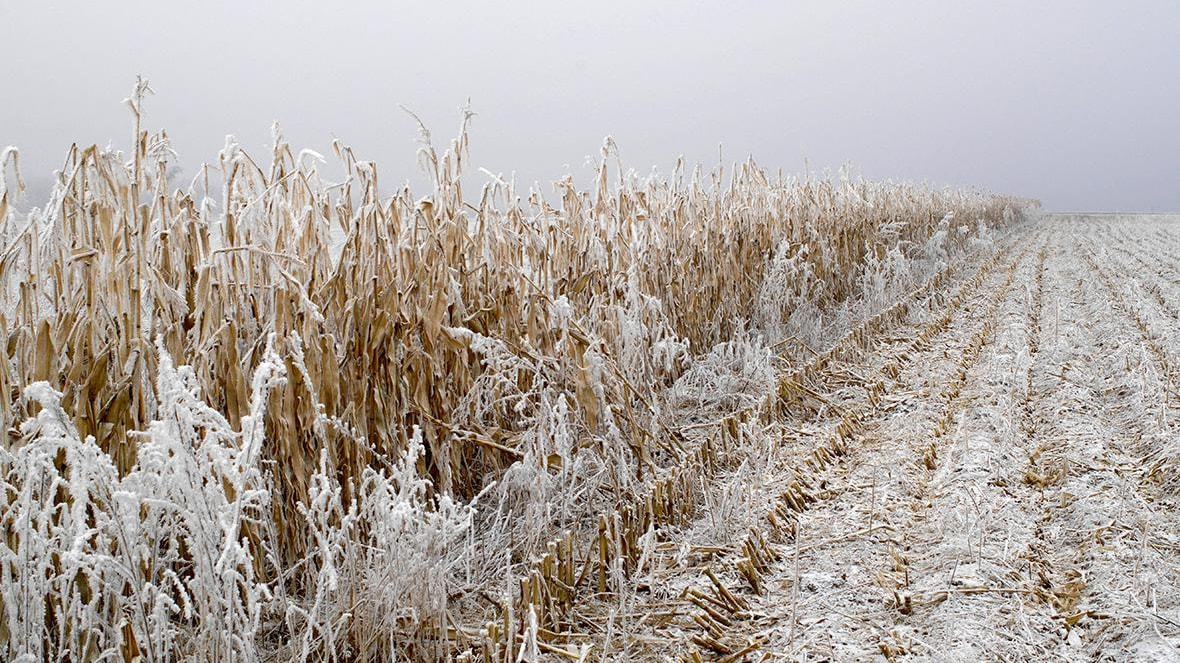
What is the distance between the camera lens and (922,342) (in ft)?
21.1

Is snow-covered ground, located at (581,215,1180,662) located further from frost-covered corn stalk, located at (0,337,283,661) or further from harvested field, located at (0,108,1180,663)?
frost-covered corn stalk, located at (0,337,283,661)

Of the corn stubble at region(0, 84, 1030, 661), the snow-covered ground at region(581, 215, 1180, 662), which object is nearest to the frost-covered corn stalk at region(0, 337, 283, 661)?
the corn stubble at region(0, 84, 1030, 661)

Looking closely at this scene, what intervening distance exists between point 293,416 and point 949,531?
92.1 inches

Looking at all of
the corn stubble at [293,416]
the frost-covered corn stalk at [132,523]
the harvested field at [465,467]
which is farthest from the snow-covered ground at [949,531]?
the frost-covered corn stalk at [132,523]

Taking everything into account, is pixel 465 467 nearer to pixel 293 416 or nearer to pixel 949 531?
pixel 293 416

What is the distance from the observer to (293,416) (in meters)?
2.25

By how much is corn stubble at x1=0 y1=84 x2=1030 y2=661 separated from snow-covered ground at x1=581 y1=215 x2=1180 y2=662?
0.38 meters

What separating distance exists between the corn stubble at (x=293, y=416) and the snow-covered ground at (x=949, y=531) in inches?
14.9

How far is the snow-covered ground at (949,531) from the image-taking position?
224 centimetres

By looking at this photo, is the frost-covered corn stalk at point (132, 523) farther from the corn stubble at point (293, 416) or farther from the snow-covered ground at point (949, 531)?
the snow-covered ground at point (949, 531)

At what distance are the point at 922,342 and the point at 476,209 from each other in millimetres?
4553

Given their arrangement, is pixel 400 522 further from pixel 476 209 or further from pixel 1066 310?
pixel 1066 310

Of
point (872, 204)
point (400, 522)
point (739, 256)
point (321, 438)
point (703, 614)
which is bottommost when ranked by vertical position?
point (703, 614)

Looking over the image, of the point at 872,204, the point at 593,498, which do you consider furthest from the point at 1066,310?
the point at 593,498
